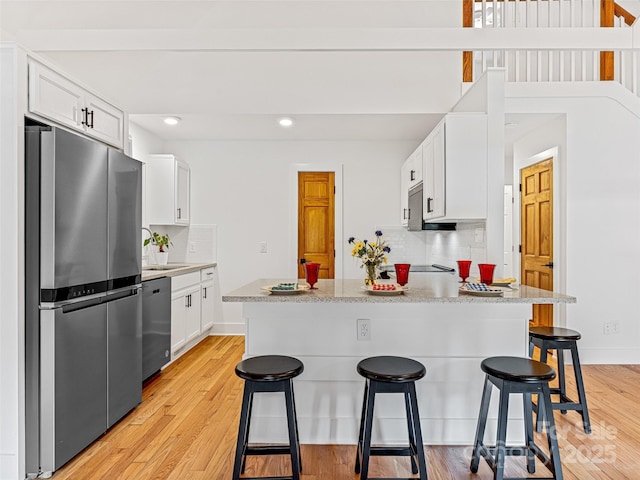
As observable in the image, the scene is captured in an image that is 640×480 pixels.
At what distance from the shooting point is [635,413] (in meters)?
2.89

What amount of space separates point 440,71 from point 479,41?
40.9 inches

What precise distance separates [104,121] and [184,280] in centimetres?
183

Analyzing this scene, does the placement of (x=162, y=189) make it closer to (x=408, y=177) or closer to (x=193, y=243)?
(x=193, y=243)

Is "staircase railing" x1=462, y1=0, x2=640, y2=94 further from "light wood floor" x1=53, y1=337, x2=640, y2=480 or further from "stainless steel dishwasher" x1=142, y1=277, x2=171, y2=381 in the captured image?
"stainless steel dishwasher" x1=142, y1=277, x2=171, y2=381

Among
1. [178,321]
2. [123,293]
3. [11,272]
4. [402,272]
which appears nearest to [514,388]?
[402,272]

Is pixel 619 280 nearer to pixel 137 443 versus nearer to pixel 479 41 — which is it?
pixel 479 41

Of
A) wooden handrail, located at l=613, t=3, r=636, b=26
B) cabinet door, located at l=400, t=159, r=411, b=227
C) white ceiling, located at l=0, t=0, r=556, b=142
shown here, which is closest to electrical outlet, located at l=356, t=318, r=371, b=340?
white ceiling, located at l=0, t=0, r=556, b=142

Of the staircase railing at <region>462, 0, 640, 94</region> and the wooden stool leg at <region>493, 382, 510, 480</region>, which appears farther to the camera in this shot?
the staircase railing at <region>462, 0, 640, 94</region>

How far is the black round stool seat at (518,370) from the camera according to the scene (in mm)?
1877

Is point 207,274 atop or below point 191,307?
atop

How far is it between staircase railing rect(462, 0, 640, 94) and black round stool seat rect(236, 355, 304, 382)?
10.9ft

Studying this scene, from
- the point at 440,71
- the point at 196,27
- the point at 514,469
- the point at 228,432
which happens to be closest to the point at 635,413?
the point at 514,469

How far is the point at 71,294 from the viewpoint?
2193mm

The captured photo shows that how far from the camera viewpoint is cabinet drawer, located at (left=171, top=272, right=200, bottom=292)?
12.8ft
